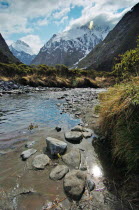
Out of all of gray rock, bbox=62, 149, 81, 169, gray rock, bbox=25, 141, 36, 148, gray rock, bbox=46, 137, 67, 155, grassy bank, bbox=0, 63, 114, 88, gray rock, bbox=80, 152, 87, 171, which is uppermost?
grassy bank, bbox=0, 63, 114, 88

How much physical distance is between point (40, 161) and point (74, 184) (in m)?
1.17

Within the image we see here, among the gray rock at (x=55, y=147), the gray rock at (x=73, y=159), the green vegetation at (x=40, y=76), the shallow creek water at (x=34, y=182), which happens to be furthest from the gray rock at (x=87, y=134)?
the green vegetation at (x=40, y=76)

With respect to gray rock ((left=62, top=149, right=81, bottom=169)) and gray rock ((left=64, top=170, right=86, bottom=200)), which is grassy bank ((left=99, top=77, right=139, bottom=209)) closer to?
gray rock ((left=64, top=170, right=86, bottom=200))

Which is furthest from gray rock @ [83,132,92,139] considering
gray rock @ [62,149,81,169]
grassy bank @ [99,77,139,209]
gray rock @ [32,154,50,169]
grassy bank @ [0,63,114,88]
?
grassy bank @ [0,63,114,88]

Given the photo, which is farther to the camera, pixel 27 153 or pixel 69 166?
pixel 27 153

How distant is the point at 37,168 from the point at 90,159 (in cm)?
149

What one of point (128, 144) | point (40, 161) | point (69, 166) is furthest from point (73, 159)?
point (128, 144)

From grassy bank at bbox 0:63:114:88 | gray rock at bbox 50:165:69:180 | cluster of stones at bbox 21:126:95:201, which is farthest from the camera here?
grassy bank at bbox 0:63:114:88

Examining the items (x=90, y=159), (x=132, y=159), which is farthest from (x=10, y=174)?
(x=132, y=159)

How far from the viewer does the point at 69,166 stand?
3.01 m

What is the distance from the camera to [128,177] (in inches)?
93.0

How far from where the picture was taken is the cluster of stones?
7.45ft

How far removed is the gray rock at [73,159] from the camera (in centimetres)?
307

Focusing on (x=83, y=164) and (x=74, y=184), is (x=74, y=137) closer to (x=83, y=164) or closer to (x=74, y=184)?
(x=83, y=164)
